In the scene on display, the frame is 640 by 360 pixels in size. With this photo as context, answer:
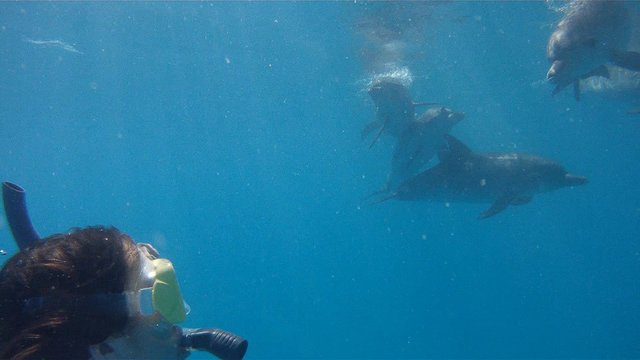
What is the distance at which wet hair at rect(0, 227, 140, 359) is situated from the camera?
1.71m

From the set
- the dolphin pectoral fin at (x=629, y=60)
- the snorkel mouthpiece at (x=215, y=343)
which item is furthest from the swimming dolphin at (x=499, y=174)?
the snorkel mouthpiece at (x=215, y=343)

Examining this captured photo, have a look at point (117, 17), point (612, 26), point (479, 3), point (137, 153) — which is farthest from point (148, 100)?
point (612, 26)

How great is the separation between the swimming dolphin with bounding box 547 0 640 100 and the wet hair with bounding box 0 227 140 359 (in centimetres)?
1122

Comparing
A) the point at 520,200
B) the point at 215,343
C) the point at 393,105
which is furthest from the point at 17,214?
the point at 393,105

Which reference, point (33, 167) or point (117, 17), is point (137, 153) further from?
point (117, 17)

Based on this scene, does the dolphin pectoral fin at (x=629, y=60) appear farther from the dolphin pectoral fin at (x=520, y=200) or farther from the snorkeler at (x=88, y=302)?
the snorkeler at (x=88, y=302)

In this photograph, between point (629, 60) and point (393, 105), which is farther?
point (393, 105)

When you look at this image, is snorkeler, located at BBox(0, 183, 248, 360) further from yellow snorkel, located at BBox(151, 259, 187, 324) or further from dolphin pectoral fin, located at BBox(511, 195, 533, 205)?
dolphin pectoral fin, located at BBox(511, 195, 533, 205)

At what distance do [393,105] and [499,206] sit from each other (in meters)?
6.87

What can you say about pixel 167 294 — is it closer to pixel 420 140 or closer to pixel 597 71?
pixel 597 71

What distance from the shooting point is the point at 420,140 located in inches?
719

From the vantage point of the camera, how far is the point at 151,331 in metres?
2.04

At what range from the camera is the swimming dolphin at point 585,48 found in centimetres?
1070

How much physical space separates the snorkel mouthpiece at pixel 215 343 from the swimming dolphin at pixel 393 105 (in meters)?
16.9
